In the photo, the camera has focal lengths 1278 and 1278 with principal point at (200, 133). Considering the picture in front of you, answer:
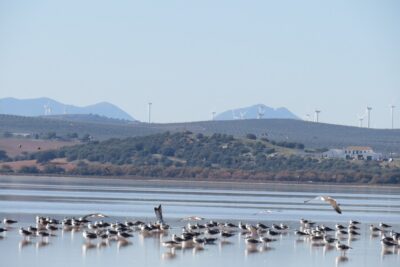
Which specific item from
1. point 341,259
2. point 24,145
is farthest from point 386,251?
point 24,145

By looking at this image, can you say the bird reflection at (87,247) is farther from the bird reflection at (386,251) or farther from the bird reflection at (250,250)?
the bird reflection at (386,251)

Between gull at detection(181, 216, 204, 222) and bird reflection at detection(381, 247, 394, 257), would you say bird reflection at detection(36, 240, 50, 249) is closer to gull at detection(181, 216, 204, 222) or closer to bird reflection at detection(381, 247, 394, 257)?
gull at detection(181, 216, 204, 222)

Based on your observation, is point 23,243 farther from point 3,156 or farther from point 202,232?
point 3,156

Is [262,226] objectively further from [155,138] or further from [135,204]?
[155,138]

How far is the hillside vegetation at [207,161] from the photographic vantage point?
3738 inches

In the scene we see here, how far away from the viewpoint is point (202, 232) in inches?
1460

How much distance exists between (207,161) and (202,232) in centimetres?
6672

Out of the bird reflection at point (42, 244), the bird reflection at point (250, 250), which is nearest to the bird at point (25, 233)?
the bird reflection at point (42, 244)

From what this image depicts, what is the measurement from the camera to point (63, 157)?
102875 millimetres

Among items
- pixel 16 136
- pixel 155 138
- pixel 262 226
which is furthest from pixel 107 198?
pixel 16 136

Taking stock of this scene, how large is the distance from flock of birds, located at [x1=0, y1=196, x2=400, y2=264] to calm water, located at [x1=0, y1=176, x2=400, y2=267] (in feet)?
0.86

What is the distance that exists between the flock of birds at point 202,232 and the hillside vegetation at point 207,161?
5382 centimetres

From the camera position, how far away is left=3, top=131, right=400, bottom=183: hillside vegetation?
311ft

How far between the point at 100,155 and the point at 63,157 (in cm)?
307
